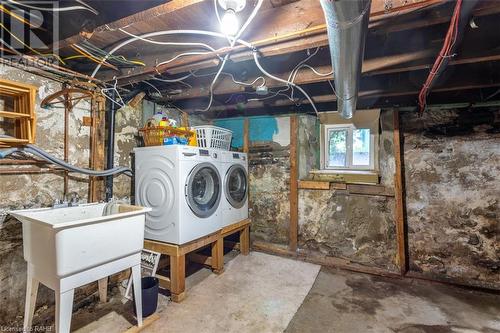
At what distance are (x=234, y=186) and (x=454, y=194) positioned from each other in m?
2.54

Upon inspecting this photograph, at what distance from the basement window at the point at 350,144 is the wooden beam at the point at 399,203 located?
27 centimetres

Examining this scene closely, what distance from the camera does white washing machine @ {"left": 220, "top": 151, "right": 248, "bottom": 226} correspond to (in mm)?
2932

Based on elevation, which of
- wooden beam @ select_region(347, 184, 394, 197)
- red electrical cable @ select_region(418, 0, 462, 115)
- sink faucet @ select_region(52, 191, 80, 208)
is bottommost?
wooden beam @ select_region(347, 184, 394, 197)

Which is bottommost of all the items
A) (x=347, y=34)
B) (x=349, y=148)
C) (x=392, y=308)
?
(x=392, y=308)

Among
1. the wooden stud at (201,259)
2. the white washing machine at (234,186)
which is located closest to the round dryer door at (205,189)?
the white washing machine at (234,186)

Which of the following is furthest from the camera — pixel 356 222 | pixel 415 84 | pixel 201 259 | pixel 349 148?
pixel 349 148

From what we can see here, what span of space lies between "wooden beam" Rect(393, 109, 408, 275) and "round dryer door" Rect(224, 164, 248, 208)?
1844mm

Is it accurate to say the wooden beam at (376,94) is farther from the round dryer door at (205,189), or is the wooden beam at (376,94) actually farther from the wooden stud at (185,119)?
the round dryer door at (205,189)

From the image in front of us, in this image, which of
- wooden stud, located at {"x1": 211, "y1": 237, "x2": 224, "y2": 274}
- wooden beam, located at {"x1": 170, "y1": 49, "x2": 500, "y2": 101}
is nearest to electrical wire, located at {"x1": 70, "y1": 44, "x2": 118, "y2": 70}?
wooden beam, located at {"x1": 170, "y1": 49, "x2": 500, "y2": 101}

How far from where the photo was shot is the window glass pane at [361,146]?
3.31 metres

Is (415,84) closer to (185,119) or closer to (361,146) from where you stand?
(361,146)

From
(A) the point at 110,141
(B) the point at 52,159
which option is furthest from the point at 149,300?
(A) the point at 110,141

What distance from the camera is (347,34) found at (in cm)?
107

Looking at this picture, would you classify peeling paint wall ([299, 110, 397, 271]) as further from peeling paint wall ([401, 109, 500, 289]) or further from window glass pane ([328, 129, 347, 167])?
window glass pane ([328, 129, 347, 167])
